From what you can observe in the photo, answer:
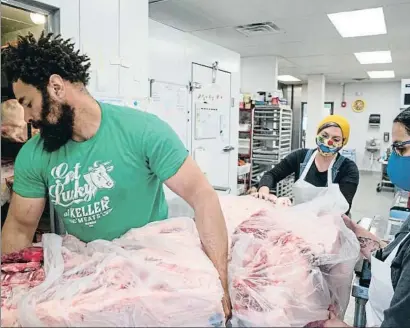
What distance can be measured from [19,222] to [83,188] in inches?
13.1

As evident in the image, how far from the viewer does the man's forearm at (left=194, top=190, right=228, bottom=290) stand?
104 centimetres

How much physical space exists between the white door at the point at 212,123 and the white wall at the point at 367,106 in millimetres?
6332

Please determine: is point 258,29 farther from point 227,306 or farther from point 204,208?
point 227,306

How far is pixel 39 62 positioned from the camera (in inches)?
44.2

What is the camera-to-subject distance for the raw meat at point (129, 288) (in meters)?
0.73

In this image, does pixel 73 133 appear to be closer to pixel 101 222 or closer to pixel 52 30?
pixel 101 222

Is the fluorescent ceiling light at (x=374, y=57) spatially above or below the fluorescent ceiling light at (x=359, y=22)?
above

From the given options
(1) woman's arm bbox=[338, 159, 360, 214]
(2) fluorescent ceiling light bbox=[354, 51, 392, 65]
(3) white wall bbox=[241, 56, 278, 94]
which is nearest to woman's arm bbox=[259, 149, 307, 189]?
(1) woman's arm bbox=[338, 159, 360, 214]

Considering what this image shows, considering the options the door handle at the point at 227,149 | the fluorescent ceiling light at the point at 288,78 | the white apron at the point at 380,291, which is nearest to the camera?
the white apron at the point at 380,291

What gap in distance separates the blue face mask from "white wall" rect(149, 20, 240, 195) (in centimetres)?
236

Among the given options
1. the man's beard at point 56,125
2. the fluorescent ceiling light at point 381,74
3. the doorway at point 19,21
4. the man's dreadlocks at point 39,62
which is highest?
the fluorescent ceiling light at point 381,74

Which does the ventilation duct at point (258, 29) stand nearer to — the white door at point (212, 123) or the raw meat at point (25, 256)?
the white door at point (212, 123)

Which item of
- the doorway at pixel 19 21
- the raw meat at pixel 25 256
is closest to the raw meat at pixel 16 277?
the raw meat at pixel 25 256

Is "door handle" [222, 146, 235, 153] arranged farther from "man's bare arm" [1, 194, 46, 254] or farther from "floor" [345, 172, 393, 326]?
"man's bare arm" [1, 194, 46, 254]
